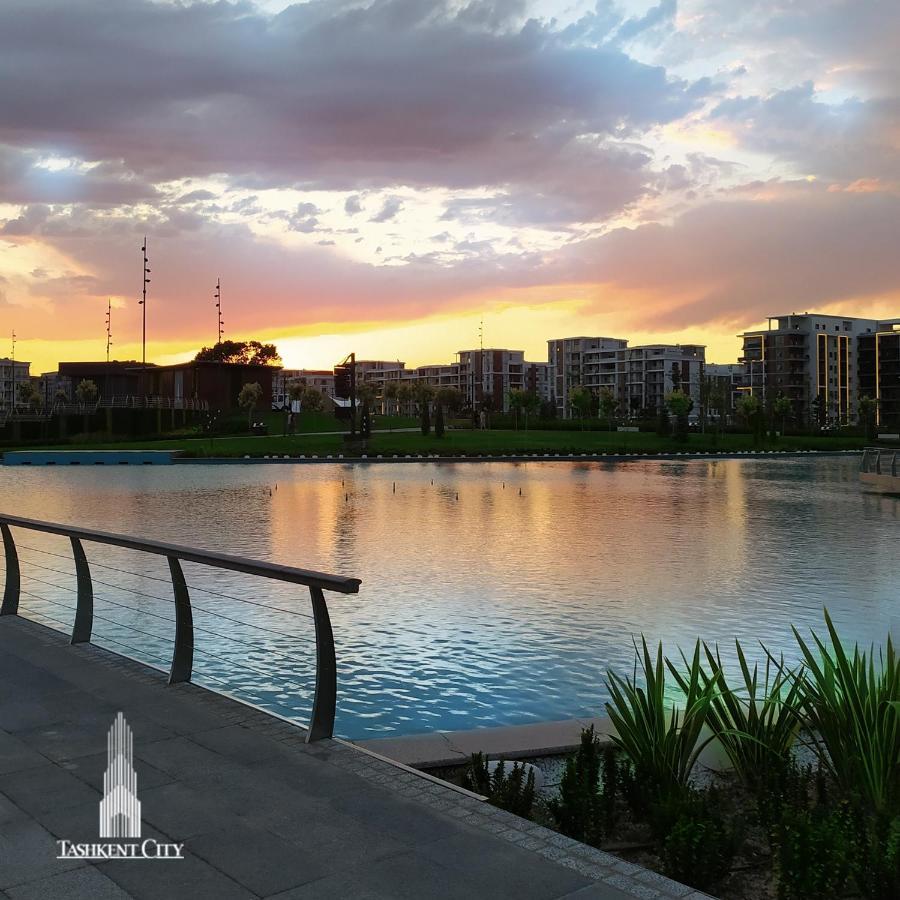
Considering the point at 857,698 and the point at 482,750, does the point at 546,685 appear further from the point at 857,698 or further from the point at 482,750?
the point at 857,698

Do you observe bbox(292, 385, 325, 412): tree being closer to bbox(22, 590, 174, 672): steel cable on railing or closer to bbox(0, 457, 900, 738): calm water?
bbox(0, 457, 900, 738): calm water

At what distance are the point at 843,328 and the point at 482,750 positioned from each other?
6896 inches

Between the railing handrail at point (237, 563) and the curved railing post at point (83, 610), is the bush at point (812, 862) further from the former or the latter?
the curved railing post at point (83, 610)

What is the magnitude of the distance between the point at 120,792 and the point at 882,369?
567ft

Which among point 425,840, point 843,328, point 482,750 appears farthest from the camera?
point 843,328

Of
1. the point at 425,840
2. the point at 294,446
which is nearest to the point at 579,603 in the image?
the point at 425,840

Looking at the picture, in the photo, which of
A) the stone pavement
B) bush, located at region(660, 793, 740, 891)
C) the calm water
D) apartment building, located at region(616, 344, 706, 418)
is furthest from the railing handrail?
apartment building, located at region(616, 344, 706, 418)

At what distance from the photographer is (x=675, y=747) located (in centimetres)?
492

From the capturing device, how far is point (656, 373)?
182m

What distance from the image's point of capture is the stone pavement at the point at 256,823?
12.0 ft

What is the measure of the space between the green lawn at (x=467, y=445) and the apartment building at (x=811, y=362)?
6801 centimetres

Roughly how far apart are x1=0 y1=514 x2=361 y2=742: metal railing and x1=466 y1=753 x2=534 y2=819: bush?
3.16ft

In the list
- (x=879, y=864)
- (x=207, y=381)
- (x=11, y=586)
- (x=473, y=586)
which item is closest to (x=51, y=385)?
(x=207, y=381)

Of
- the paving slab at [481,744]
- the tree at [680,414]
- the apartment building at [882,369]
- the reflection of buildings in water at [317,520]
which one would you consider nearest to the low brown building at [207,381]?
the tree at [680,414]
